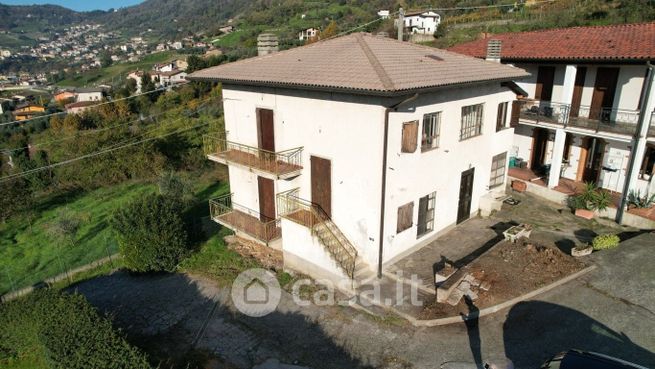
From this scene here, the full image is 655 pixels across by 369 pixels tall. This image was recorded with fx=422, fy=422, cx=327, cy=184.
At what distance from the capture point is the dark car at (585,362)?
8539 millimetres

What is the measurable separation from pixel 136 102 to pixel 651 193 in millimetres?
60313

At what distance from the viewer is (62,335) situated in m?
10.5

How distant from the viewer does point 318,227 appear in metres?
14.4

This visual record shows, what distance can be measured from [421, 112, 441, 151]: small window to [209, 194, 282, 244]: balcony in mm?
6253

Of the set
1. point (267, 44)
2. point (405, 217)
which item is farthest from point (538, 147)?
point (267, 44)

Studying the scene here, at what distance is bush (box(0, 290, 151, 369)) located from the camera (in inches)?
377

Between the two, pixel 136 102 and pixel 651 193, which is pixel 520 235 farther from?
pixel 136 102

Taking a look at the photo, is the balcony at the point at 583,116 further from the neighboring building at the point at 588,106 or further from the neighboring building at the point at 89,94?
the neighboring building at the point at 89,94

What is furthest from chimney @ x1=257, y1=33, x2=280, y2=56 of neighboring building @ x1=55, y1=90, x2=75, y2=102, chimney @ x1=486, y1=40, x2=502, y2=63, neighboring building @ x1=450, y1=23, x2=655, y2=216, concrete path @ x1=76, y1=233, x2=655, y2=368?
neighboring building @ x1=55, y1=90, x2=75, y2=102

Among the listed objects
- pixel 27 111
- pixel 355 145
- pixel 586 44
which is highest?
pixel 586 44

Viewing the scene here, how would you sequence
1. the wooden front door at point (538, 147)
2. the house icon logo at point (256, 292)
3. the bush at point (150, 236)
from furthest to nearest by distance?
1. the wooden front door at point (538, 147)
2. the bush at point (150, 236)
3. the house icon logo at point (256, 292)

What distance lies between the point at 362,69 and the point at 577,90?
44.0ft

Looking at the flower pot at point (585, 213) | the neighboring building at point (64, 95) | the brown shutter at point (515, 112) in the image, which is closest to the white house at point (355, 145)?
the brown shutter at point (515, 112)

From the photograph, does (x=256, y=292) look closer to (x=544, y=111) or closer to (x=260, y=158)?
(x=260, y=158)
